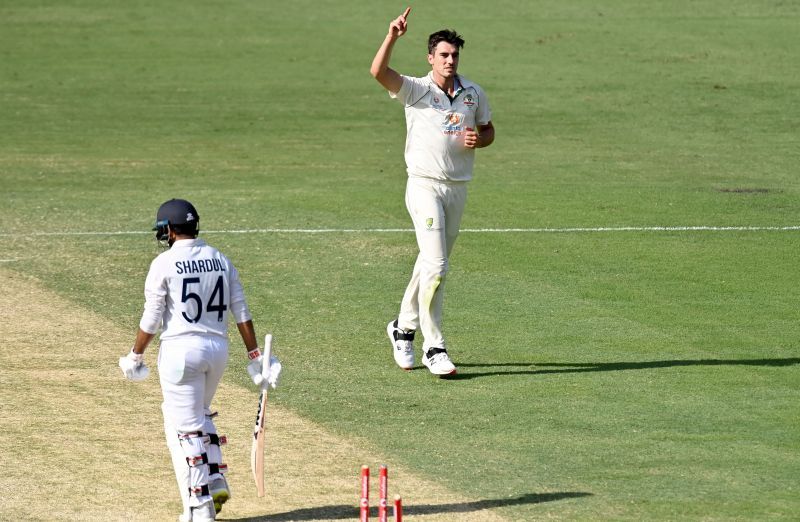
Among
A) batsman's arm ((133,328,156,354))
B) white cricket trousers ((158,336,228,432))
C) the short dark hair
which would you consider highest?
the short dark hair

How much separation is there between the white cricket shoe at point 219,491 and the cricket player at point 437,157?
3575 mm

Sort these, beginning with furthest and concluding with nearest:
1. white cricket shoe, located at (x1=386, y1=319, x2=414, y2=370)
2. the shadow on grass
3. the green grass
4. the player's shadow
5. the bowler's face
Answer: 1. white cricket shoe, located at (x1=386, y1=319, x2=414, y2=370)
2. the player's shadow
3. the bowler's face
4. the green grass
5. the shadow on grass

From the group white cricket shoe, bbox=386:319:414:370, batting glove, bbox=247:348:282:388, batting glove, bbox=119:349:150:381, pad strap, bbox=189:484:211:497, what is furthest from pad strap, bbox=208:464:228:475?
white cricket shoe, bbox=386:319:414:370

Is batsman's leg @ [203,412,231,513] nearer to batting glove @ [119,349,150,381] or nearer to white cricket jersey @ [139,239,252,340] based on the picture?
batting glove @ [119,349,150,381]

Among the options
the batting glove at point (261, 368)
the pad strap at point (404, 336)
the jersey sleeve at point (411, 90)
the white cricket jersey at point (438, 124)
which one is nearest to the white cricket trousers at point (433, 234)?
the white cricket jersey at point (438, 124)

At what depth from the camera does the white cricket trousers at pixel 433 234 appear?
40.1 feet

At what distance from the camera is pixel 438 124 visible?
12.2m

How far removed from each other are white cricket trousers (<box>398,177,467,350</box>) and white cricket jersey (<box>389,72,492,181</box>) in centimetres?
12

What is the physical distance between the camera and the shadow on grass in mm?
9102

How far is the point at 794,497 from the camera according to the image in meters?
9.30

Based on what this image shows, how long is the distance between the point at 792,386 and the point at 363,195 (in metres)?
9.97

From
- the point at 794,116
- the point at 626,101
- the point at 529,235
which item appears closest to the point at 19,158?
the point at 529,235

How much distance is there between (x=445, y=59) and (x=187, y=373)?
4442 millimetres

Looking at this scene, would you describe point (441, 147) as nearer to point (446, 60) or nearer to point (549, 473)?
point (446, 60)
